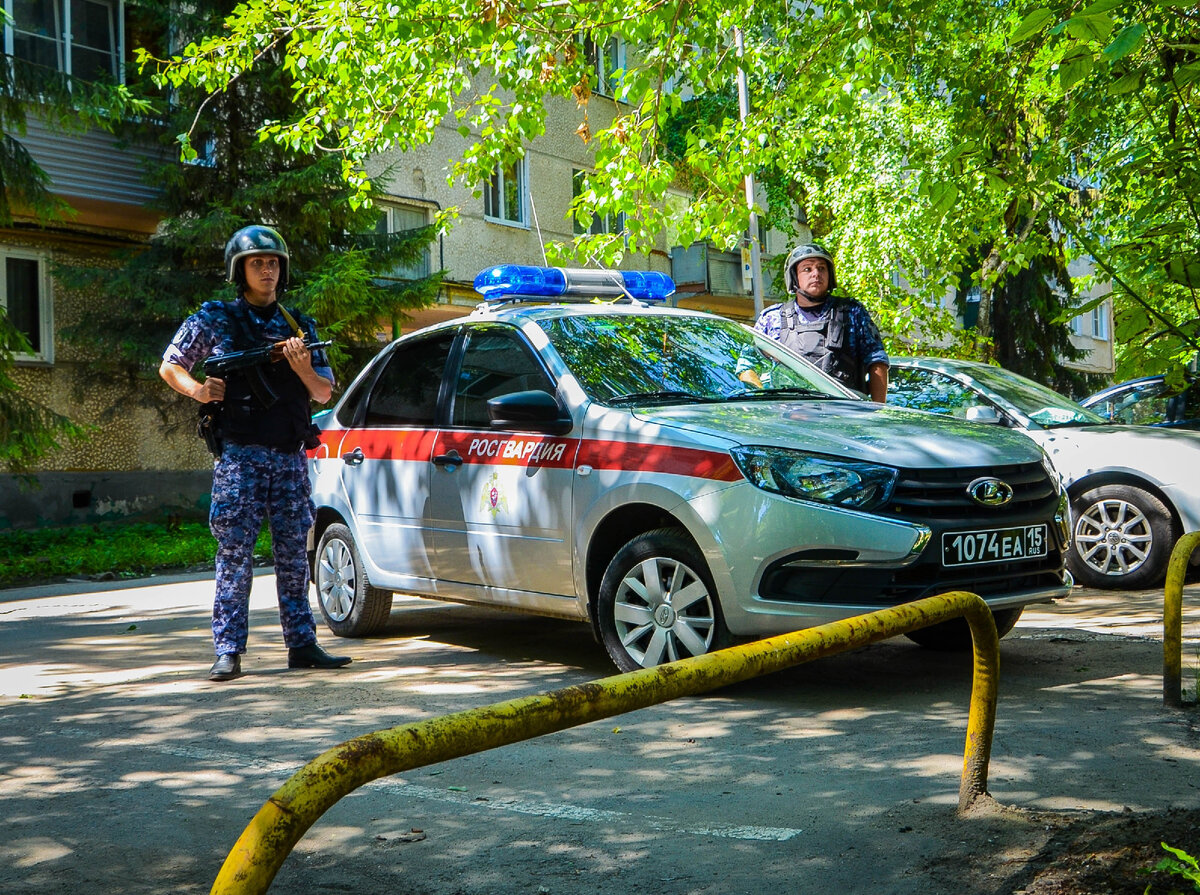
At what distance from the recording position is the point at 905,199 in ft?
60.8

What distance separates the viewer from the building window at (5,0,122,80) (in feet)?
53.4

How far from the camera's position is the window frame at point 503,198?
24125 mm

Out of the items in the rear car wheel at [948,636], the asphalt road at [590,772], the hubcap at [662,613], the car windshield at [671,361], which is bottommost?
the asphalt road at [590,772]

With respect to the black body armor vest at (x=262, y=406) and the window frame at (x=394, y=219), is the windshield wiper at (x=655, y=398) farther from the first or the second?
the window frame at (x=394, y=219)

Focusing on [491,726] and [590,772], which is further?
[590,772]

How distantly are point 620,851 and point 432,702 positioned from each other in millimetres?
2218

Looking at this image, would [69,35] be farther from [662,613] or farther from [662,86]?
[662,613]

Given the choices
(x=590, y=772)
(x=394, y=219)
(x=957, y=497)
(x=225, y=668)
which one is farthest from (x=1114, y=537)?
(x=394, y=219)

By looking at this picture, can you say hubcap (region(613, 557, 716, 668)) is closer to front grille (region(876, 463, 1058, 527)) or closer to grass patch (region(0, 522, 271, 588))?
front grille (region(876, 463, 1058, 527))

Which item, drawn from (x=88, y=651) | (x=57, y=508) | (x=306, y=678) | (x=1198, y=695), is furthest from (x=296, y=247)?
(x=1198, y=695)

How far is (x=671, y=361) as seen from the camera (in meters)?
6.57

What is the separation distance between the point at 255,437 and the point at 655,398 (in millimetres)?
1950

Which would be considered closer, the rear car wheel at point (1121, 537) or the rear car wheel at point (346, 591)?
the rear car wheel at point (346, 591)

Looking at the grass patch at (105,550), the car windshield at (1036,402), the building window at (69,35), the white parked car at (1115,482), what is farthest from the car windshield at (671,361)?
the building window at (69,35)
